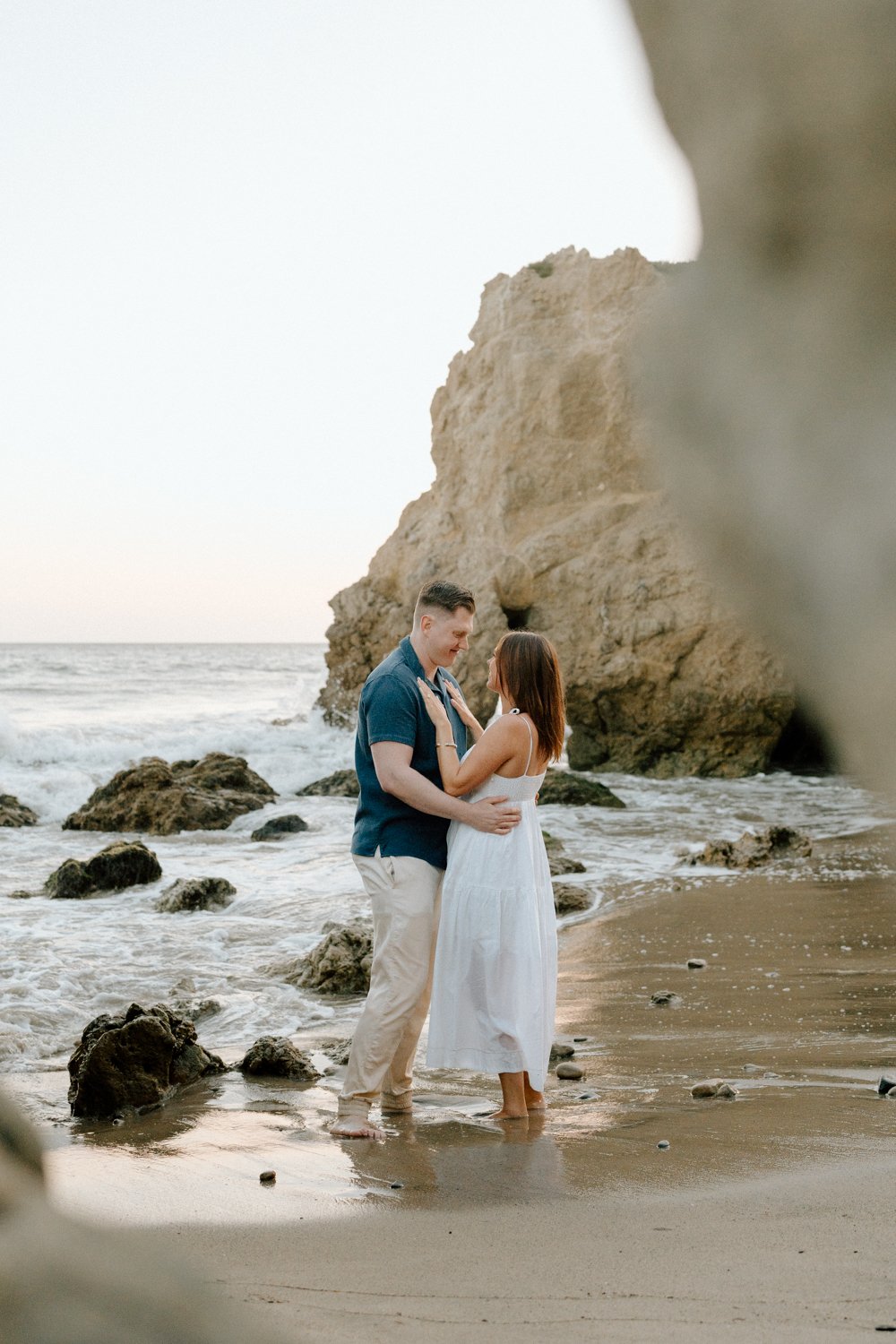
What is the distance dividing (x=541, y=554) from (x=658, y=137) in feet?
65.3

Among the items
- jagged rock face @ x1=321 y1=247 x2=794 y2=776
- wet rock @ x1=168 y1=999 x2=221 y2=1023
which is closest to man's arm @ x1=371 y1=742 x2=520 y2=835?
wet rock @ x1=168 y1=999 x2=221 y2=1023

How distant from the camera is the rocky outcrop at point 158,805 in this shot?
1423cm

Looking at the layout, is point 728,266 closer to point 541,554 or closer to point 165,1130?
point 165,1130

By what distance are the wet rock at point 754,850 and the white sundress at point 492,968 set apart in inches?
259

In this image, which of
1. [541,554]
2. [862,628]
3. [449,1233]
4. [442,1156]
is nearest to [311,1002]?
[442,1156]

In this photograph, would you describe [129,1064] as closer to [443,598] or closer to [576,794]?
[443,598]

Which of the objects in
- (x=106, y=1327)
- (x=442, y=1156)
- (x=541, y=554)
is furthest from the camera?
(x=541, y=554)

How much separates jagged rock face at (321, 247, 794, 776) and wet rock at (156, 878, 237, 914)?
8105 mm

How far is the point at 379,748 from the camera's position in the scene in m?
4.98

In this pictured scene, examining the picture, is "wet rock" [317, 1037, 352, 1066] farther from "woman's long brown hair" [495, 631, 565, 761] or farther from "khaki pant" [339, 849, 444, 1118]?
"woman's long brown hair" [495, 631, 565, 761]

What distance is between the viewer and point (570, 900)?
9805 mm

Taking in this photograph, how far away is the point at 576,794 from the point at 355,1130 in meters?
11.0

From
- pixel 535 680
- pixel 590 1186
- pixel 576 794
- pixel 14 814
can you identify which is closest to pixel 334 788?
pixel 576 794

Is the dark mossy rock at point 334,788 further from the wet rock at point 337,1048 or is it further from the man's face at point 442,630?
the man's face at point 442,630
